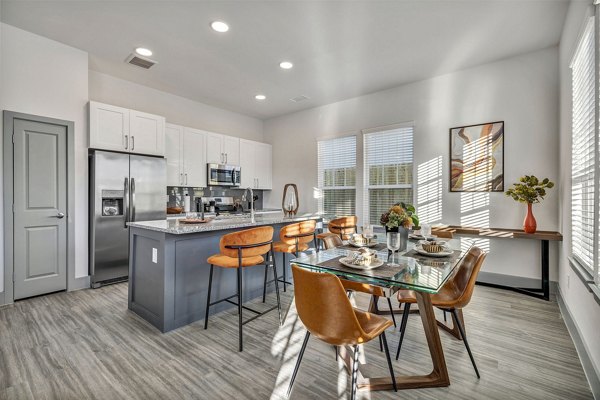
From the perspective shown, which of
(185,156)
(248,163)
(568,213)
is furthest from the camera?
(248,163)

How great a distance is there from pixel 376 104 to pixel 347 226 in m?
2.58

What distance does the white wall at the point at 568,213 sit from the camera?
1.95m

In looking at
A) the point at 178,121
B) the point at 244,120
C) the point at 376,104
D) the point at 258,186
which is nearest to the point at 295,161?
the point at 258,186

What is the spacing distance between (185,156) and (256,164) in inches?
64.3

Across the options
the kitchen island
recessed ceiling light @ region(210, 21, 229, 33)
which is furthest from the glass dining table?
recessed ceiling light @ region(210, 21, 229, 33)

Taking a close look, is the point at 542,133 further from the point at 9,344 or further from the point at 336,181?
the point at 9,344

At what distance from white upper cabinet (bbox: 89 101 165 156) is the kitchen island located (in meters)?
1.67

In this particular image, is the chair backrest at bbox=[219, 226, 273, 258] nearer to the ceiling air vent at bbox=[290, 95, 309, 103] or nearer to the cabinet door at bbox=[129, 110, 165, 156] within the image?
the cabinet door at bbox=[129, 110, 165, 156]

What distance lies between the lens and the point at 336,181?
18.2ft

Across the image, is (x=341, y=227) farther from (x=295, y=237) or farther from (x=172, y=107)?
(x=172, y=107)

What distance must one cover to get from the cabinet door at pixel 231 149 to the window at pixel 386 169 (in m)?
2.55

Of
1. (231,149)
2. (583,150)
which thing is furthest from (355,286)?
(231,149)

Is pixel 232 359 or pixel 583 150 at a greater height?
pixel 583 150

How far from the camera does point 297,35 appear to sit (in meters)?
3.21
